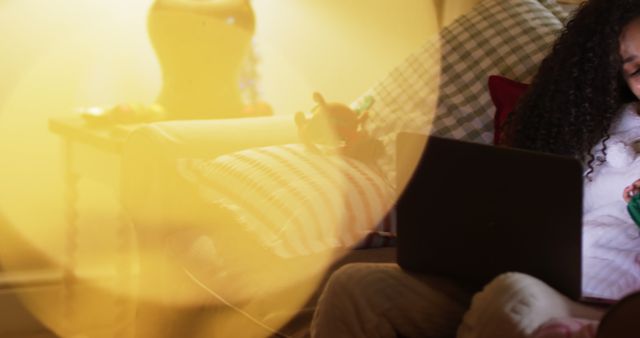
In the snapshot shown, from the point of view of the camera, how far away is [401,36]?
2643mm

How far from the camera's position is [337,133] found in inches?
73.3

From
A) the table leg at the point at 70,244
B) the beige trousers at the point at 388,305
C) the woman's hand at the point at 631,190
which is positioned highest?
the woman's hand at the point at 631,190

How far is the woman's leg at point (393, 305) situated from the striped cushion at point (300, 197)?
30cm

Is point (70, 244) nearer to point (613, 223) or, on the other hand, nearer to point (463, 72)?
point (463, 72)

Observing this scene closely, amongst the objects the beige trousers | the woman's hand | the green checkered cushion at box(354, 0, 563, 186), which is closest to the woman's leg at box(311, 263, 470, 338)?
the beige trousers

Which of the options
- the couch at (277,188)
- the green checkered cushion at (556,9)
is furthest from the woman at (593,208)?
the green checkered cushion at (556,9)

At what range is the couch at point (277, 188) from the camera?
155 cm

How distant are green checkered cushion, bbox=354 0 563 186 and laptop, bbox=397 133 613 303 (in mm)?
599

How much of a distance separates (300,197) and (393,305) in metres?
0.39

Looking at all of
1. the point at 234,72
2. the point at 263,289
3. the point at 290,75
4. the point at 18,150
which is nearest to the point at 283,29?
the point at 290,75

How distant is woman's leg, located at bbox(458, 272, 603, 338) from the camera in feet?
3.38

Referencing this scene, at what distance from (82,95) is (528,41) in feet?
3.59

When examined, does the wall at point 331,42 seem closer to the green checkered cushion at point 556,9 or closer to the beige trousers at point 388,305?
the green checkered cushion at point 556,9

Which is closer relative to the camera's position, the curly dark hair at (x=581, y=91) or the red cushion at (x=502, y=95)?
the curly dark hair at (x=581, y=91)
